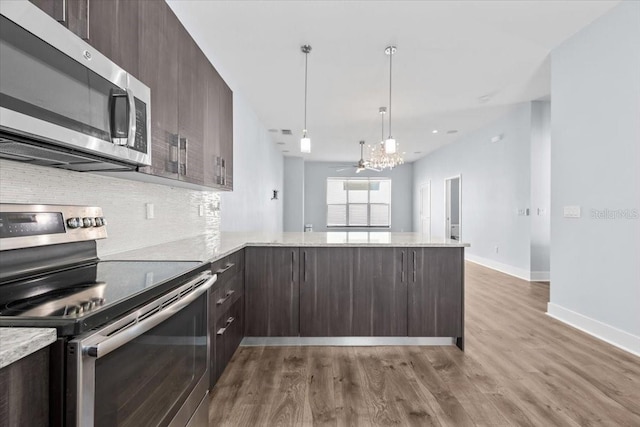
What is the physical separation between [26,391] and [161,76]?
60.8 inches

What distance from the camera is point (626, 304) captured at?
2686 millimetres

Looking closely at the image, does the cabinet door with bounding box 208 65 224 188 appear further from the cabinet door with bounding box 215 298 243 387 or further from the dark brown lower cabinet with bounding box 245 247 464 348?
the cabinet door with bounding box 215 298 243 387

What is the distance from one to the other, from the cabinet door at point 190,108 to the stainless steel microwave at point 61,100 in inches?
19.7

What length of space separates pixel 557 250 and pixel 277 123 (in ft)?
16.0

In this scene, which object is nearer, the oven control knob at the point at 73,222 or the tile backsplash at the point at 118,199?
the tile backsplash at the point at 118,199

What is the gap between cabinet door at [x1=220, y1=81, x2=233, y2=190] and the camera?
110 inches

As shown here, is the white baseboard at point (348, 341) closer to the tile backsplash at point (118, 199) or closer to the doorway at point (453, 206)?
the tile backsplash at point (118, 199)

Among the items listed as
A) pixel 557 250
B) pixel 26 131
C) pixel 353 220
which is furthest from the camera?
pixel 353 220

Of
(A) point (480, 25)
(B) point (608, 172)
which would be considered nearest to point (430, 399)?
(B) point (608, 172)

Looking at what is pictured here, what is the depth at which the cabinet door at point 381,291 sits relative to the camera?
2654 mm

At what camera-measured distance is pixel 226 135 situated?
2.91m

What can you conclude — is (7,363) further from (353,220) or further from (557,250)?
(353,220)

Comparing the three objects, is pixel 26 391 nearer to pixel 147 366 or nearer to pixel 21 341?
pixel 21 341

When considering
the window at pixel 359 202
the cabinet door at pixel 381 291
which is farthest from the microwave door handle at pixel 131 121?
the window at pixel 359 202
